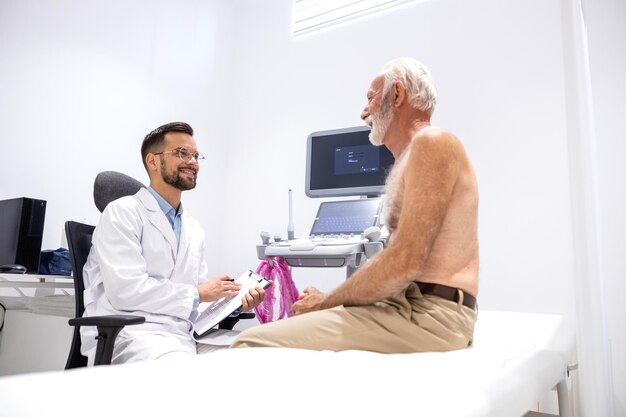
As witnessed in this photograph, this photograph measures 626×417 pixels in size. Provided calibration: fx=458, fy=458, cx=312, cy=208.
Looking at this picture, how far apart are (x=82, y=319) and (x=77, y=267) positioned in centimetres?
32

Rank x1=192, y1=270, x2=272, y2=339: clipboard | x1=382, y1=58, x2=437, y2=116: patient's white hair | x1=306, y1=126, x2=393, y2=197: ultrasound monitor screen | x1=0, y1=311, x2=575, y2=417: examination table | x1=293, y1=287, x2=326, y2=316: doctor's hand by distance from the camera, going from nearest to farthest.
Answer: x1=0, y1=311, x2=575, y2=417: examination table < x1=293, y1=287, x2=326, y2=316: doctor's hand < x1=382, y1=58, x2=437, y2=116: patient's white hair < x1=192, y1=270, x2=272, y2=339: clipboard < x1=306, y1=126, x2=393, y2=197: ultrasound monitor screen

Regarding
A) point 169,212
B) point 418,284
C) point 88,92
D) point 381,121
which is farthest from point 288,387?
point 88,92

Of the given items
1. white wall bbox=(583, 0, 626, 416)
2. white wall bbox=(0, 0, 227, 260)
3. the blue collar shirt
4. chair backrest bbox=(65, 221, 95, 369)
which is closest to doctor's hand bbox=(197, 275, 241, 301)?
the blue collar shirt

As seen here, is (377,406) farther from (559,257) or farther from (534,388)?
(559,257)

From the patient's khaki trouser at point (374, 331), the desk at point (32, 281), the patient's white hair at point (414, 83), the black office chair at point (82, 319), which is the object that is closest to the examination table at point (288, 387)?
the patient's khaki trouser at point (374, 331)

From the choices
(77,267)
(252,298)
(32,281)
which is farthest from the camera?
(32,281)

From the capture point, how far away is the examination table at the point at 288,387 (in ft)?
1.53

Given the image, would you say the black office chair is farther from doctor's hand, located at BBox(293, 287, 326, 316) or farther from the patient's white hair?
the patient's white hair

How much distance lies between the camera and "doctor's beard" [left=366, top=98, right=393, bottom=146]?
1548 millimetres

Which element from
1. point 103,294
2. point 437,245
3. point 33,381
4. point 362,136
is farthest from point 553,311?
point 33,381

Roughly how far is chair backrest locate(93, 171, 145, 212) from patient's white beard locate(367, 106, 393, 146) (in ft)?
3.70

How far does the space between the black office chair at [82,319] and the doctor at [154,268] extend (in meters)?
0.04

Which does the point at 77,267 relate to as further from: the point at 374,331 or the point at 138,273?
the point at 374,331

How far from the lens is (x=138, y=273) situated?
1.70m
